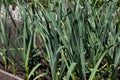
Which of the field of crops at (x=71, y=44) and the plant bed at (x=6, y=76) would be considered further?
the plant bed at (x=6, y=76)

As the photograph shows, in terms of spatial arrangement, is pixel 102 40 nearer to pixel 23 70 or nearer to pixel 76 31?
pixel 76 31

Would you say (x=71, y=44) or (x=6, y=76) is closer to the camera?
(x=71, y=44)

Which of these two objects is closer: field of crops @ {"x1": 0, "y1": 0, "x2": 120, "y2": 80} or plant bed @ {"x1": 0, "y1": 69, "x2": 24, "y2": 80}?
field of crops @ {"x1": 0, "y1": 0, "x2": 120, "y2": 80}

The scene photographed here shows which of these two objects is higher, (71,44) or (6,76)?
(71,44)

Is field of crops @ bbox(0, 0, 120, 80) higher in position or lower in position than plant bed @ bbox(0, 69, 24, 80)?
higher

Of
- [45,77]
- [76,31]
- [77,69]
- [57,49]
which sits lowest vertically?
[45,77]

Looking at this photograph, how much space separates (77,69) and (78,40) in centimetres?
28

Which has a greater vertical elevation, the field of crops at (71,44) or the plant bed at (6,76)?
the field of crops at (71,44)

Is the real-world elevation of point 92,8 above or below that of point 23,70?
above

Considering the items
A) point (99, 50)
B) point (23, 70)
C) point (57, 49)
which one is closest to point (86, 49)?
point (99, 50)

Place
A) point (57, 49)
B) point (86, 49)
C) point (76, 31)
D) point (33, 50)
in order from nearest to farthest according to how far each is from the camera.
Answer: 1. point (76, 31)
2. point (57, 49)
3. point (86, 49)
4. point (33, 50)

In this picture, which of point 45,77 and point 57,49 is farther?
point 45,77

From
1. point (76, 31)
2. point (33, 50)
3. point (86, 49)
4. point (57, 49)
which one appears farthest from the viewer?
point (33, 50)

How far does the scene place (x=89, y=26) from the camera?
2.46 m
